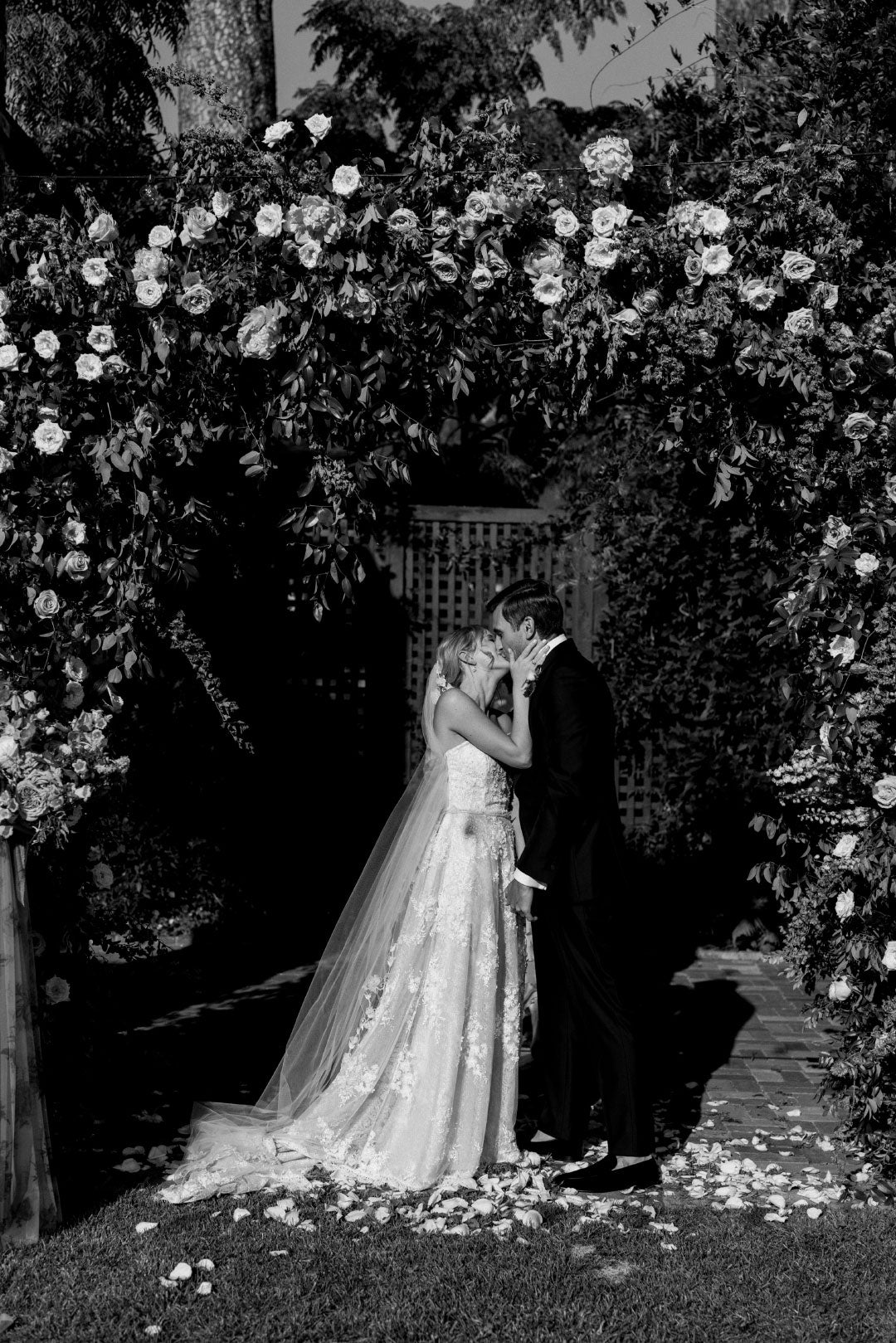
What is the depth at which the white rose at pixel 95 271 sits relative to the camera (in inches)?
161

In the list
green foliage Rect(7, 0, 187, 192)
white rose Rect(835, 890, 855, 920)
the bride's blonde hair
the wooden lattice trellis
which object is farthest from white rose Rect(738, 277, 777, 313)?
green foliage Rect(7, 0, 187, 192)

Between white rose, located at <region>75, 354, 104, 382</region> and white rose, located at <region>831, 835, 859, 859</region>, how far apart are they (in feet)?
8.82

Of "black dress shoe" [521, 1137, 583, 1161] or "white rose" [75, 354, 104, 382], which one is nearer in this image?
"white rose" [75, 354, 104, 382]

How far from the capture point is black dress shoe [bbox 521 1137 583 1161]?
14.8ft

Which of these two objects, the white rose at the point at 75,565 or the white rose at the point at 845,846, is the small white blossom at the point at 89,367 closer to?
the white rose at the point at 75,565

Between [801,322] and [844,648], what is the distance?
0.99 m

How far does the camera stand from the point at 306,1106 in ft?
15.3

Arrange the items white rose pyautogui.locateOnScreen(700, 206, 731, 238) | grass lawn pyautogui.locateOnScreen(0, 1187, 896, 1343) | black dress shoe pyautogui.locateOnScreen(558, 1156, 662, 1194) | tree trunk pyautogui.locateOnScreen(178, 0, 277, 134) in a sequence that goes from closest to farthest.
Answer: grass lawn pyautogui.locateOnScreen(0, 1187, 896, 1343)
white rose pyautogui.locateOnScreen(700, 206, 731, 238)
black dress shoe pyautogui.locateOnScreen(558, 1156, 662, 1194)
tree trunk pyautogui.locateOnScreen(178, 0, 277, 134)

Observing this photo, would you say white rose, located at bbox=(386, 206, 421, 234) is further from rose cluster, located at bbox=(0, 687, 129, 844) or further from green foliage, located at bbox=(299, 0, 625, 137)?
green foliage, located at bbox=(299, 0, 625, 137)

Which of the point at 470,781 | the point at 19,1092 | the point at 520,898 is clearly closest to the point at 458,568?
the point at 470,781

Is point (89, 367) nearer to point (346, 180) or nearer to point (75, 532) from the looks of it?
point (75, 532)

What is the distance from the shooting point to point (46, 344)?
411 centimetres

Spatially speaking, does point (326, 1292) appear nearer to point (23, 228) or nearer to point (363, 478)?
point (363, 478)

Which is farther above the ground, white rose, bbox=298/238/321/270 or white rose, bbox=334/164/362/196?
white rose, bbox=334/164/362/196
